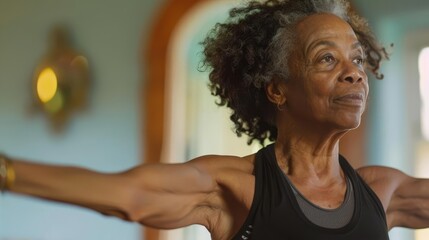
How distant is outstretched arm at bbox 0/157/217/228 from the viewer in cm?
101

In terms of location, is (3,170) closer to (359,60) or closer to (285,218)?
(285,218)

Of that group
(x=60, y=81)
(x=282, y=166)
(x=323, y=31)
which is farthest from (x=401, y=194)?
(x=60, y=81)

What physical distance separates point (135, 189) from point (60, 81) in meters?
2.69

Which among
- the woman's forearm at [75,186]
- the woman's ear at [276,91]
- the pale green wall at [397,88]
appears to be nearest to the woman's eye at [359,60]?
the woman's ear at [276,91]

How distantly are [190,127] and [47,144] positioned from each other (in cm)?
73

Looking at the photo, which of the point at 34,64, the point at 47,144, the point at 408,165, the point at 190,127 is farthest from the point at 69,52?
the point at 408,165

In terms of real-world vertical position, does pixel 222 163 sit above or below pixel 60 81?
below

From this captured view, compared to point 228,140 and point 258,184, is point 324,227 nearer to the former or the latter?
point 258,184

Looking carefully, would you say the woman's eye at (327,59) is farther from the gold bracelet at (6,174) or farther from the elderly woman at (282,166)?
the gold bracelet at (6,174)

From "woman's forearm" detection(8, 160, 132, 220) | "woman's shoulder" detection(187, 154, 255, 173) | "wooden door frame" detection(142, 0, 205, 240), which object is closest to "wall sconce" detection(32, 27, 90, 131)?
"wooden door frame" detection(142, 0, 205, 240)

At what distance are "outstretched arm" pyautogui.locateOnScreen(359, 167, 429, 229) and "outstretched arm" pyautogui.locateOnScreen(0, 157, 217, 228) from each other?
370mm

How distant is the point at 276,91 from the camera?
1.50 m

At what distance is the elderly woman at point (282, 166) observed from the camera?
3.96 feet

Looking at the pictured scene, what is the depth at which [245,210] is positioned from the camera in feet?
4.35
